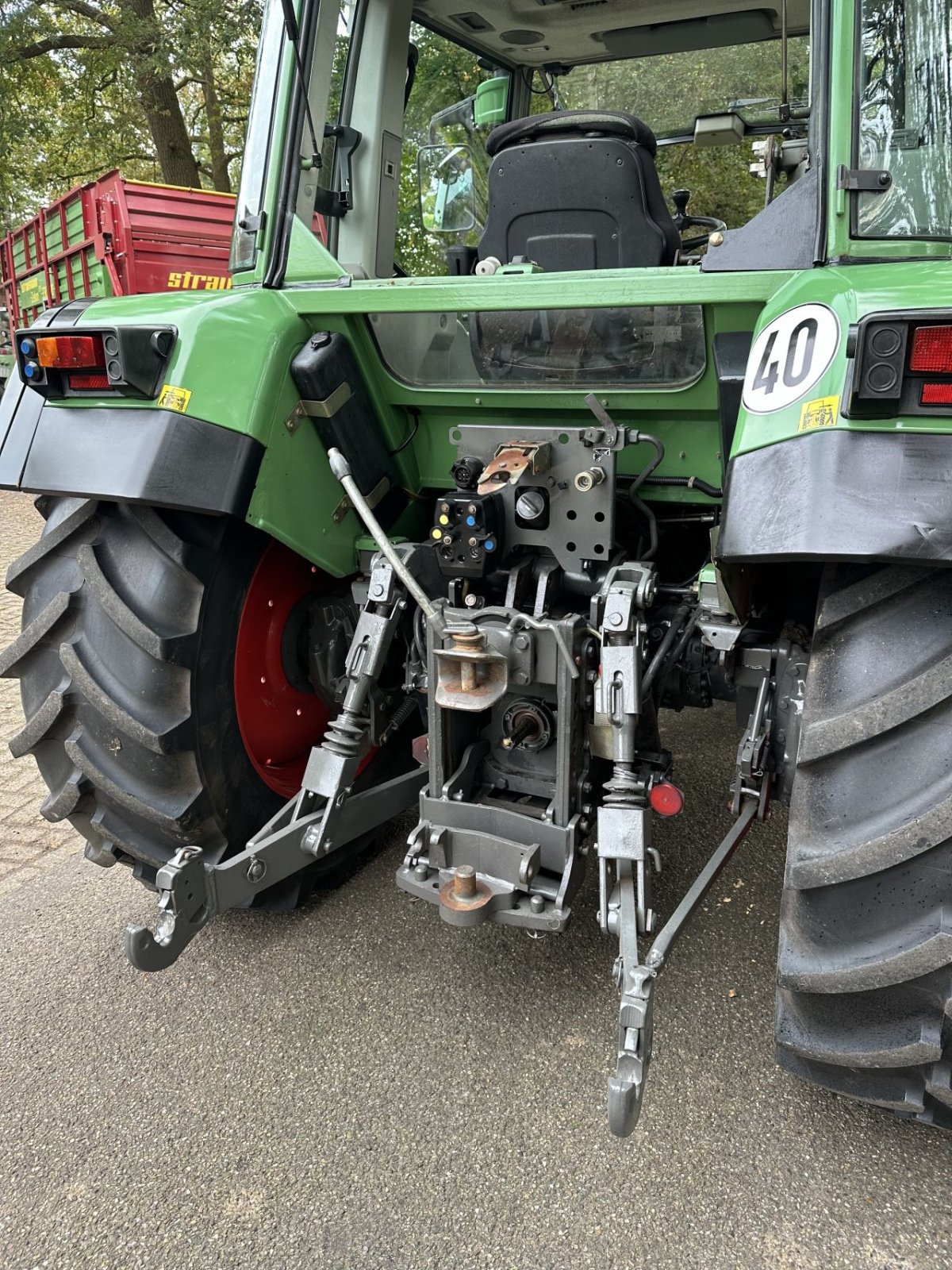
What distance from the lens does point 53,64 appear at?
39.8ft

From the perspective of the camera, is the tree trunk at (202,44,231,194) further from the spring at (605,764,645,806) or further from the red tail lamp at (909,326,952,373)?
the red tail lamp at (909,326,952,373)

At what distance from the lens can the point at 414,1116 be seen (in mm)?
1963

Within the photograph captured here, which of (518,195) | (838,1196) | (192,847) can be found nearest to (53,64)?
(518,195)

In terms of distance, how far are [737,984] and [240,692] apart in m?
1.46

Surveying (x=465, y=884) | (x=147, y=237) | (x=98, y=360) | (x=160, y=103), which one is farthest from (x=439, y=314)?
(x=160, y=103)

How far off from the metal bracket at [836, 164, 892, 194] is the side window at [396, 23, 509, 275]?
4.93ft

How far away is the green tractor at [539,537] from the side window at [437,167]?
0.70 feet

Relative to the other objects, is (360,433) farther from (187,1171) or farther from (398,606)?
(187,1171)

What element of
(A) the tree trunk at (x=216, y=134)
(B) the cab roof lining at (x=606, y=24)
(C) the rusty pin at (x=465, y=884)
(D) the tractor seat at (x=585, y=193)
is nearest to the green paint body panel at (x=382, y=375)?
(D) the tractor seat at (x=585, y=193)

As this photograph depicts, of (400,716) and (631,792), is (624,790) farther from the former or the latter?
(400,716)

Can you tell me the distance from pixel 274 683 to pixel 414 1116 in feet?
3.69

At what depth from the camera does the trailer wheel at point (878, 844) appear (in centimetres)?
144

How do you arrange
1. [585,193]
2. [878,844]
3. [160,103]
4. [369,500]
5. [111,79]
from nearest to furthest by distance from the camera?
[878,844] < [585,193] < [369,500] < [160,103] < [111,79]

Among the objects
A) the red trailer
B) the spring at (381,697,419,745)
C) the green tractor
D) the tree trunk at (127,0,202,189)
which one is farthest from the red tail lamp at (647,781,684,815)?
the tree trunk at (127,0,202,189)
